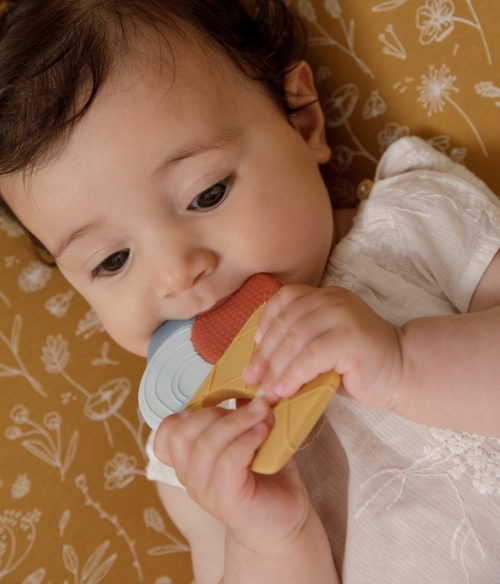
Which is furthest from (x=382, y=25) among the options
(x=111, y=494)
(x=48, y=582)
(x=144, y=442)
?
(x=48, y=582)

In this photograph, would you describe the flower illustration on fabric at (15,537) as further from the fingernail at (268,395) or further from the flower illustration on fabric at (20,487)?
the fingernail at (268,395)

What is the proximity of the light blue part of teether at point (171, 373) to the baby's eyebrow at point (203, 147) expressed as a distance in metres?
0.26

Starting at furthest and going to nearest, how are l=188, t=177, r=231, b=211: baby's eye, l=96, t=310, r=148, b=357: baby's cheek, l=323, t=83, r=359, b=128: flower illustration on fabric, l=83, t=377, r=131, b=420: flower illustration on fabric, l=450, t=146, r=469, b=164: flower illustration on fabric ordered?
Result: l=83, t=377, r=131, b=420: flower illustration on fabric < l=323, t=83, r=359, b=128: flower illustration on fabric < l=450, t=146, r=469, b=164: flower illustration on fabric < l=96, t=310, r=148, b=357: baby's cheek < l=188, t=177, r=231, b=211: baby's eye

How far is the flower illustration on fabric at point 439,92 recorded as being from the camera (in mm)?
1257

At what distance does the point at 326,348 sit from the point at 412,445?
0.32m

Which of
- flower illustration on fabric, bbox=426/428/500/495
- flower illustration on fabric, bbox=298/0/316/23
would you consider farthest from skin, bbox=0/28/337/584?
flower illustration on fabric, bbox=298/0/316/23

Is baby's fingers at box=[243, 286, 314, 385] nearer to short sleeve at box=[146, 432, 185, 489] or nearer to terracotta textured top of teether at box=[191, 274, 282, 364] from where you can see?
terracotta textured top of teether at box=[191, 274, 282, 364]

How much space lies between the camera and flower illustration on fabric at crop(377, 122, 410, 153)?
4.42 ft

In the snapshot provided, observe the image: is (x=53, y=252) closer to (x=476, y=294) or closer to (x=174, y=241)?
(x=174, y=241)

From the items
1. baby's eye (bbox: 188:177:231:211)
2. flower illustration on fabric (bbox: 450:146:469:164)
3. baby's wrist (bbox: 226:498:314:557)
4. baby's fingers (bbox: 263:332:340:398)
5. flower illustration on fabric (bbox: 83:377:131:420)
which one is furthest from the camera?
flower illustration on fabric (bbox: 83:377:131:420)

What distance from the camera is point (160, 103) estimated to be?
1040mm

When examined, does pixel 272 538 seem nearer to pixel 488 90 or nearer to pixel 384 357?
pixel 384 357

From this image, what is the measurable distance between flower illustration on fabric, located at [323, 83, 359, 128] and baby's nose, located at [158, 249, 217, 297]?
1.72 feet

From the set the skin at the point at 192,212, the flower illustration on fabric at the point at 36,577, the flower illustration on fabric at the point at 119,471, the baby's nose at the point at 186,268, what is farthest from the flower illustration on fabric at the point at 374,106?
the flower illustration on fabric at the point at 36,577
